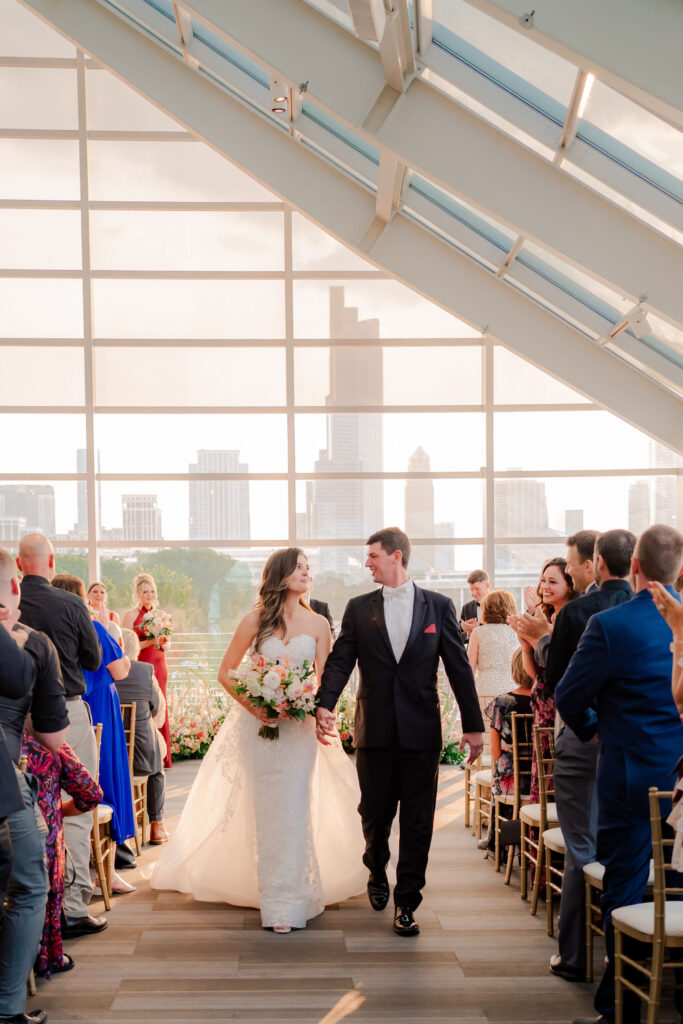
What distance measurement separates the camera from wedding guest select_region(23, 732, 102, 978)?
3.85 metres

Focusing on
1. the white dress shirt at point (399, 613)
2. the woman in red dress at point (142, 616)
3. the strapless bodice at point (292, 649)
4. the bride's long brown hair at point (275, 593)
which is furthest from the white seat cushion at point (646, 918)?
the woman in red dress at point (142, 616)

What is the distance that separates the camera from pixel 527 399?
38.6ft

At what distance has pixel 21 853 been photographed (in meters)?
3.38

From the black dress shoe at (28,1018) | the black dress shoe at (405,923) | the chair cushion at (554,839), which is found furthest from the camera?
the black dress shoe at (405,923)

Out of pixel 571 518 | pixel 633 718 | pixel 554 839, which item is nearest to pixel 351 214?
pixel 571 518

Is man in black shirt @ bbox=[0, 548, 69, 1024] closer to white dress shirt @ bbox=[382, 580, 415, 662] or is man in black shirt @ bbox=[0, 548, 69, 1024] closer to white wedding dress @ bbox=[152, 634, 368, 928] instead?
white wedding dress @ bbox=[152, 634, 368, 928]

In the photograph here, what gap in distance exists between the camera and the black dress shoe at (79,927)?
4.73 meters

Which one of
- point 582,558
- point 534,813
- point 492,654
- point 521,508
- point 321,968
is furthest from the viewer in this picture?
point 521,508

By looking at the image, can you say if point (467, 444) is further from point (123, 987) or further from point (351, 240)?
point (123, 987)

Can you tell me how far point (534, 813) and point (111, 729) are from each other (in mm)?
2338

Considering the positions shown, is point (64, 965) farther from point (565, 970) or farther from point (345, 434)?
point (345, 434)

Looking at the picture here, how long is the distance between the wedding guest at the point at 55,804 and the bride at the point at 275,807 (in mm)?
1065

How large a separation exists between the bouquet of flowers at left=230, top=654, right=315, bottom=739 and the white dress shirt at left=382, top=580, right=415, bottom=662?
1.56 ft

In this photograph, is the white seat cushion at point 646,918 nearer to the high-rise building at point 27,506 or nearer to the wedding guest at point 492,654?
the wedding guest at point 492,654
